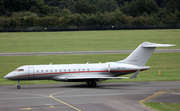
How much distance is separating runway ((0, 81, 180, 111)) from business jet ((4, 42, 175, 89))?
46.9 inches

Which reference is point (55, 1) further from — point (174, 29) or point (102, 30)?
point (174, 29)

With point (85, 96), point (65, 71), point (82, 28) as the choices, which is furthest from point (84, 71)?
point (82, 28)

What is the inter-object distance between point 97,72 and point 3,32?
87515 mm

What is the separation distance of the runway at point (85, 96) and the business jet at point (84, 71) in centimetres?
119

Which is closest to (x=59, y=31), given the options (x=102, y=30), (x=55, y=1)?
(x=102, y=30)

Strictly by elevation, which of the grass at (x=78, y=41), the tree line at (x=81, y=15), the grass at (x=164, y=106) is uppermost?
the tree line at (x=81, y=15)

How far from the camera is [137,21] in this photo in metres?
121

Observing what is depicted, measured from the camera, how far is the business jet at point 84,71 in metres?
30.3

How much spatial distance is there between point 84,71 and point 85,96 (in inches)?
225

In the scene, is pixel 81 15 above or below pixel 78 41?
above

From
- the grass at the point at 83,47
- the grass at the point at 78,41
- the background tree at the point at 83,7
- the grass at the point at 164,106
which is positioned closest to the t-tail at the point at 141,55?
the grass at the point at 83,47

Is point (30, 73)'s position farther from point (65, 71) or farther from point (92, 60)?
point (92, 60)

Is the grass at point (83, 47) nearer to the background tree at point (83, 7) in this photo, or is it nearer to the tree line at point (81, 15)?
the tree line at point (81, 15)

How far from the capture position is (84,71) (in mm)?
30984
